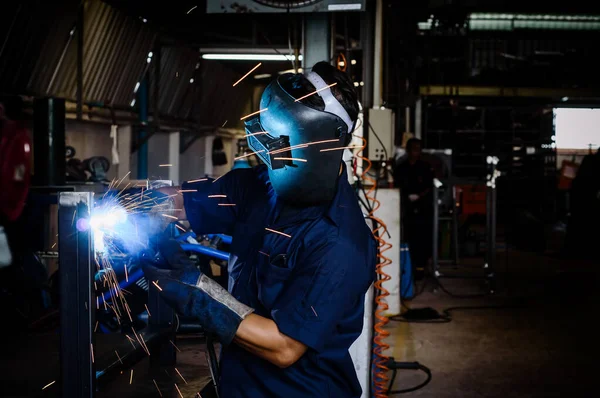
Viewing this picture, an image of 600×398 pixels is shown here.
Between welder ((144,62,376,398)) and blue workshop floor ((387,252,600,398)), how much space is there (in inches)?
115

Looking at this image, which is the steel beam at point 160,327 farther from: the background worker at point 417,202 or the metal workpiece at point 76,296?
the background worker at point 417,202

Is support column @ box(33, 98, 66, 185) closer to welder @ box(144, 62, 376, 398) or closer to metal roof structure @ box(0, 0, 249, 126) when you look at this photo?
metal roof structure @ box(0, 0, 249, 126)

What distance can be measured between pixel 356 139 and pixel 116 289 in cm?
206

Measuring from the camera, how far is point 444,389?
481 cm

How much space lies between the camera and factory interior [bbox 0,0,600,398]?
7.04 ft

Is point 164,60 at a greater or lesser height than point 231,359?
greater

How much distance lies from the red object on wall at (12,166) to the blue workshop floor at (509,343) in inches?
120

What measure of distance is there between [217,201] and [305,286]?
0.70 meters

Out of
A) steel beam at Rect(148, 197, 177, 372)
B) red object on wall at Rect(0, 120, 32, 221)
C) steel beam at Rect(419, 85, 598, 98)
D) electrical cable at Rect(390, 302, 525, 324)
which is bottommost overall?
electrical cable at Rect(390, 302, 525, 324)

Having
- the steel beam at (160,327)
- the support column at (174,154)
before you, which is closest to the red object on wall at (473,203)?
the support column at (174,154)

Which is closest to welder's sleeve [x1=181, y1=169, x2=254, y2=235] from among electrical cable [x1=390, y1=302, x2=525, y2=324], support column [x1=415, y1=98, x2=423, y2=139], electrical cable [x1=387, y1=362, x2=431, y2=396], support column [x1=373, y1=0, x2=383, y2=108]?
electrical cable [x1=387, y1=362, x2=431, y2=396]

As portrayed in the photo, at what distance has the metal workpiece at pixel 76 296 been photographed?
2.14 m

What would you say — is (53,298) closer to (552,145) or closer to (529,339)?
(529,339)

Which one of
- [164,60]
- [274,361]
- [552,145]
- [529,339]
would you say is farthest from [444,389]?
[552,145]
